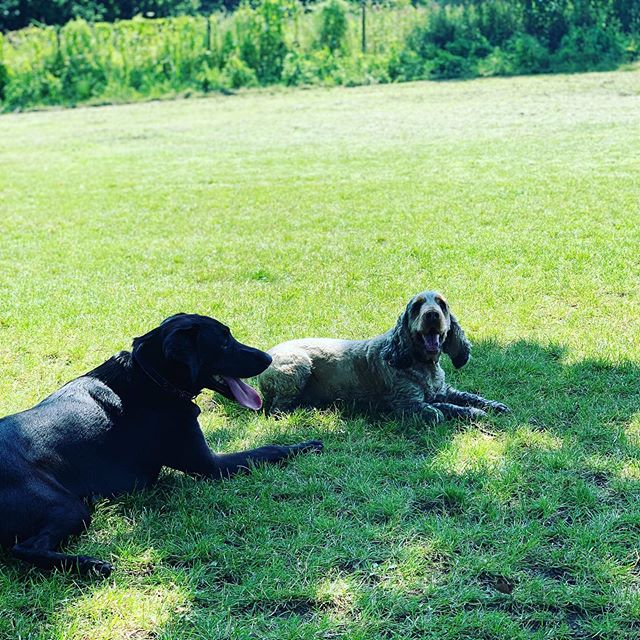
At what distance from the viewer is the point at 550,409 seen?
523cm

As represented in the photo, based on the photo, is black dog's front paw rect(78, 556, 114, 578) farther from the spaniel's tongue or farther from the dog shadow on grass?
the spaniel's tongue

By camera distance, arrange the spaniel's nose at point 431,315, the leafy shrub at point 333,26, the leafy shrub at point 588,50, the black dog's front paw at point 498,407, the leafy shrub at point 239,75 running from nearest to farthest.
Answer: the spaniel's nose at point 431,315
the black dog's front paw at point 498,407
the leafy shrub at point 588,50
the leafy shrub at point 239,75
the leafy shrub at point 333,26

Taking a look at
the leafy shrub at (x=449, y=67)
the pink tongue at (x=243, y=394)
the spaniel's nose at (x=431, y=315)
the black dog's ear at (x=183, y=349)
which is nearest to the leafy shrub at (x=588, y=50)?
the leafy shrub at (x=449, y=67)

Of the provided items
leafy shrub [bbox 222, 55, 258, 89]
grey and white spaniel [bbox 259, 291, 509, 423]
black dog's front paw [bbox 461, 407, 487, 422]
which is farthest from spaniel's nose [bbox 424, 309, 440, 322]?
leafy shrub [bbox 222, 55, 258, 89]

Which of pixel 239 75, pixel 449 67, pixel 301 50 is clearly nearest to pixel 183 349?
pixel 449 67

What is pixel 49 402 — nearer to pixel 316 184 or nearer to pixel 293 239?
pixel 293 239

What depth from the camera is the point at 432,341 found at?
16.8ft

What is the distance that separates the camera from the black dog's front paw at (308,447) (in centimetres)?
482

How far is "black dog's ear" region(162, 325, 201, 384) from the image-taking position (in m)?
4.23

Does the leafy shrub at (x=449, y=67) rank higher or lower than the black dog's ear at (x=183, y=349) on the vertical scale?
higher

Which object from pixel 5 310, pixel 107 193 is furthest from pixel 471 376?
pixel 107 193

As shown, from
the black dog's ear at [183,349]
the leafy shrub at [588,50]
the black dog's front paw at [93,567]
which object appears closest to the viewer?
the black dog's front paw at [93,567]

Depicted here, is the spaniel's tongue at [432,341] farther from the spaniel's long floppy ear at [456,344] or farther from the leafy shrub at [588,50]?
the leafy shrub at [588,50]

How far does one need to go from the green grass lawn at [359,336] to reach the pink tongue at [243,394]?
1.23ft
